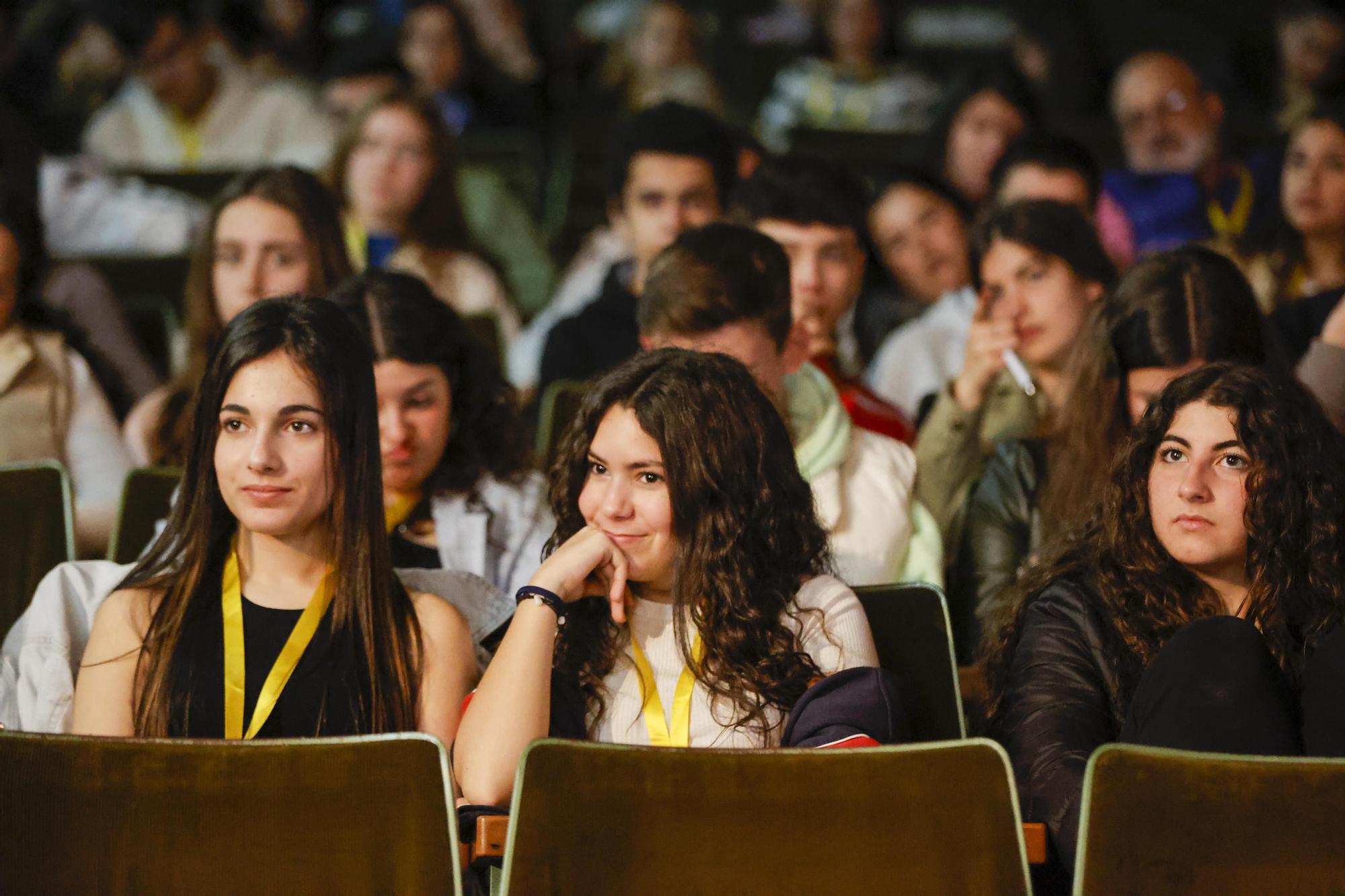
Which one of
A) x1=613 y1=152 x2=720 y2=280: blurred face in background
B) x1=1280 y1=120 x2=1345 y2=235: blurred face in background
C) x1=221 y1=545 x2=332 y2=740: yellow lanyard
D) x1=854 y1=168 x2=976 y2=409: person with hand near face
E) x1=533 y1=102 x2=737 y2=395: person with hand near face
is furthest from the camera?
x1=854 y1=168 x2=976 y2=409: person with hand near face

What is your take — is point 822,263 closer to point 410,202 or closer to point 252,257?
point 252,257

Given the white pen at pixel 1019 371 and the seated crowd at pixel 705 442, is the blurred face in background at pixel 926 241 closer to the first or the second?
the seated crowd at pixel 705 442

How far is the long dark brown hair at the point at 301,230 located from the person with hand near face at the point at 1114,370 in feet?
4.74

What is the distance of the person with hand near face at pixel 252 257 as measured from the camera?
3164 millimetres

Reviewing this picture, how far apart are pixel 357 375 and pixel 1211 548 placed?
3.70 ft

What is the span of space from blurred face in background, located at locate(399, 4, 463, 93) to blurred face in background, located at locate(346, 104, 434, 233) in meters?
1.75

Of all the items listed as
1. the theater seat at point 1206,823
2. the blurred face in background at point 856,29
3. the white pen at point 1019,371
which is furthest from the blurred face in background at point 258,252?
the blurred face in background at point 856,29

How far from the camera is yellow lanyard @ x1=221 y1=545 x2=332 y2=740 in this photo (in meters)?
1.93

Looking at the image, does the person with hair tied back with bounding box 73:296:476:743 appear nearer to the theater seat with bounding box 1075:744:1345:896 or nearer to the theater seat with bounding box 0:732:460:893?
the theater seat with bounding box 0:732:460:893

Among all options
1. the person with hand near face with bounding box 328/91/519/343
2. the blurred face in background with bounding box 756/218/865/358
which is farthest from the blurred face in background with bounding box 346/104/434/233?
the blurred face in background with bounding box 756/218/865/358

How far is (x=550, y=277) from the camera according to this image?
5.00 meters

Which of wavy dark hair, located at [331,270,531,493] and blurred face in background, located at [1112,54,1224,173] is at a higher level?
blurred face in background, located at [1112,54,1224,173]

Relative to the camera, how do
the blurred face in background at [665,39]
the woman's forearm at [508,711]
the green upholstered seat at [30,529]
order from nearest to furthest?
the woman's forearm at [508,711] < the green upholstered seat at [30,529] < the blurred face in background at [665,39]

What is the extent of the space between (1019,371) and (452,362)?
1.12m
